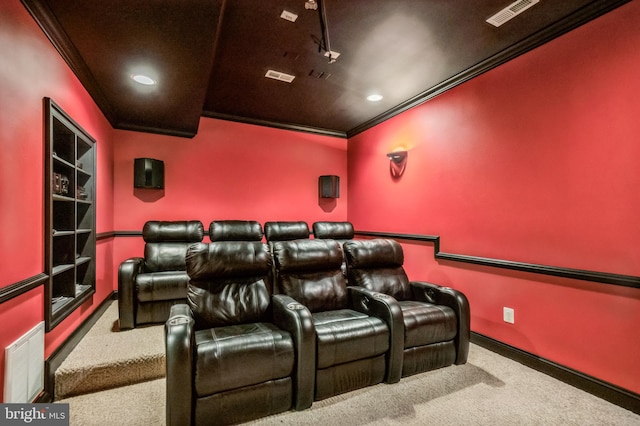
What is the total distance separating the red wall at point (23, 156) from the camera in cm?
147

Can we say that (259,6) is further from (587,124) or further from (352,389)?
(352,389)

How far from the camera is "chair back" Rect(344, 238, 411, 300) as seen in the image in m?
2.67

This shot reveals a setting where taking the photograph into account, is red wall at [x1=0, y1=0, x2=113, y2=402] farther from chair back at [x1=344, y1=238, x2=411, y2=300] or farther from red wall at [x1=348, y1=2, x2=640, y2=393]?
red wall at [x1=348, y1=2, x2=640, y2=393]

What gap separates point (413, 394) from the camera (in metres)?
1.99

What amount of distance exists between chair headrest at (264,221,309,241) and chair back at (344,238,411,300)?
1188 mm

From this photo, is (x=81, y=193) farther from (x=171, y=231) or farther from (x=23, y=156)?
(x=23, y=156)

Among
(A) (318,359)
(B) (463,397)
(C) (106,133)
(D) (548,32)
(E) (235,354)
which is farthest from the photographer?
(C) (106,133)

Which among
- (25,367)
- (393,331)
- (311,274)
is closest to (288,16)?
(311,274)

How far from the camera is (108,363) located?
2033mm

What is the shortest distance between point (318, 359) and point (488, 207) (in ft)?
6.84

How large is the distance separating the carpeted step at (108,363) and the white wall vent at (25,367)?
17 cm

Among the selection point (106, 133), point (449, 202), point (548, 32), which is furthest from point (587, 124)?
point (106, 133)

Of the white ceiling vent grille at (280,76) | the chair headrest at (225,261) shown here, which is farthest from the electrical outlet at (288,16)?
the chair headrest at (225,261)

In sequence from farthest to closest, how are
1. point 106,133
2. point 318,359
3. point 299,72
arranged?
point 106,133, point 299,72, point 318,359
